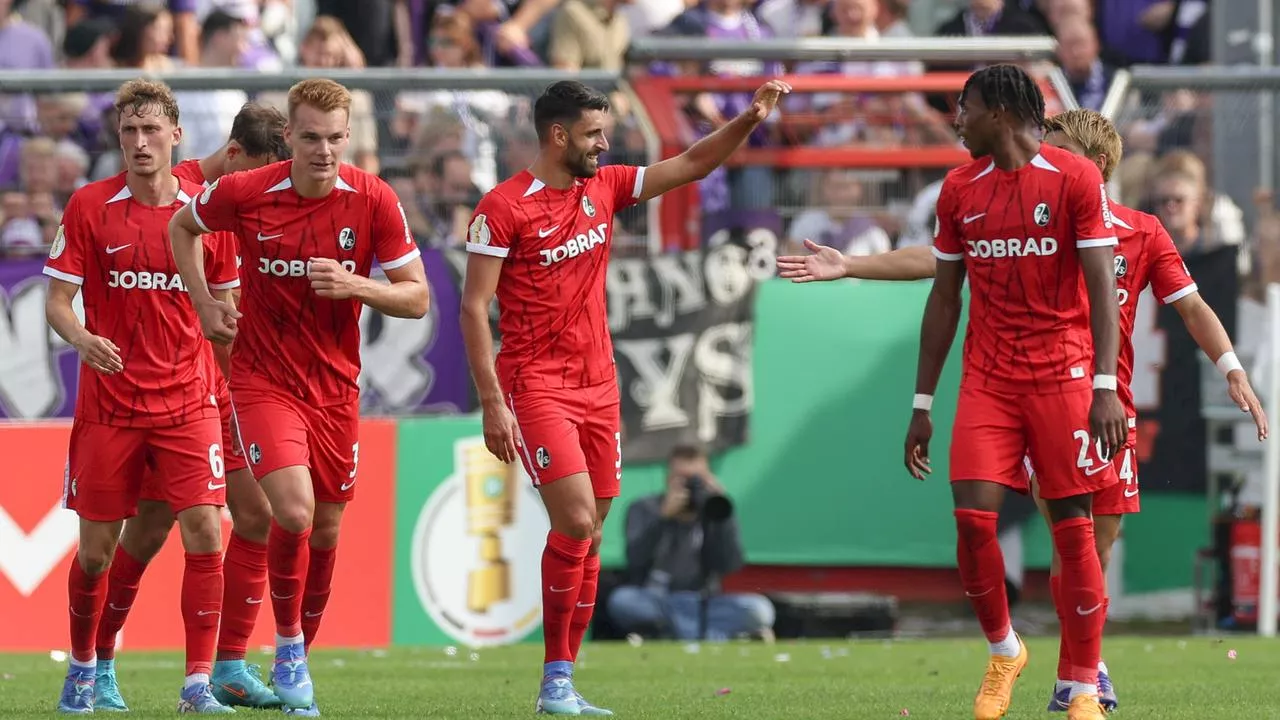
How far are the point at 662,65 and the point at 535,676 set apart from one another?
583 centimetres

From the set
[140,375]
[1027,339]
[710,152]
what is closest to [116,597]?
[140,375]

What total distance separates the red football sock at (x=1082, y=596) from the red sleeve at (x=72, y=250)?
4.03 metres

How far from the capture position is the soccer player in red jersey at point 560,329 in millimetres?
8594

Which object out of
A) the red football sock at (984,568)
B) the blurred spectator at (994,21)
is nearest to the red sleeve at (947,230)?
the red football sock at (984,568)

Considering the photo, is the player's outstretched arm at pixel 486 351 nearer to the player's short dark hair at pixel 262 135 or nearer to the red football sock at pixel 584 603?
the red football sock at pixel 584 603

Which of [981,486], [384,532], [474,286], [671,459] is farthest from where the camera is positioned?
[671,459]

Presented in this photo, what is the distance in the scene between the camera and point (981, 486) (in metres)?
7.93

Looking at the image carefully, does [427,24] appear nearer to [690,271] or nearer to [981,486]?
[690,271]

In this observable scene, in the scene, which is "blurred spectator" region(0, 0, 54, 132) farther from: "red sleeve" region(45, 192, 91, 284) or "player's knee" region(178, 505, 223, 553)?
"player's knee" region(178, 505, 223, 553)


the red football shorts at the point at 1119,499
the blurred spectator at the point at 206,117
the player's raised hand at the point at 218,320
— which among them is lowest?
the red football shorts at the point at 1119,499

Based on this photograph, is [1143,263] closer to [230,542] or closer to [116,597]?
[230,542]

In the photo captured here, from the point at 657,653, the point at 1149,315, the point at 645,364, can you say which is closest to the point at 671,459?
the point at 645,364

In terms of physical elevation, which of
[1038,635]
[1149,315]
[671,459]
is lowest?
[1038,635]

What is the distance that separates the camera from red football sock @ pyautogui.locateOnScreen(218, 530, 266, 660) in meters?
8.72
